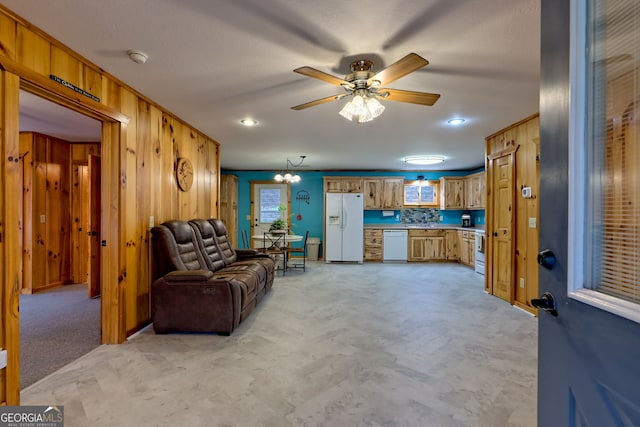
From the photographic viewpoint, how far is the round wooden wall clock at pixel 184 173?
3.86 m

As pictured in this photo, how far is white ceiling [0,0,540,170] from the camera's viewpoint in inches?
69.9

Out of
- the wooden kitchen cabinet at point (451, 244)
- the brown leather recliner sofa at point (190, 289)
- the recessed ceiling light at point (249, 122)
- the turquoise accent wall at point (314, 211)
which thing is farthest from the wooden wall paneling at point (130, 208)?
the wooden kitchen cabinet at point (451, 244)

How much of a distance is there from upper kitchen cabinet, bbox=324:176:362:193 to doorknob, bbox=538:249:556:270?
22.3 feet

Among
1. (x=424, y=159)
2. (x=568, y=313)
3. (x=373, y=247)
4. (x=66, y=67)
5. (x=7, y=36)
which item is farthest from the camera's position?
(x=373, y=247)

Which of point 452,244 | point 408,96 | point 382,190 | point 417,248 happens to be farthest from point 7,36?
point 452,244

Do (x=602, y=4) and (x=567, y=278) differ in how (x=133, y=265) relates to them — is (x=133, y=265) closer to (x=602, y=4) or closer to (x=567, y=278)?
(x=567, y=278)

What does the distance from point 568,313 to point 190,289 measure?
2.95 metres

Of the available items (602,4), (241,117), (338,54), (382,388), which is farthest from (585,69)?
(241,117)

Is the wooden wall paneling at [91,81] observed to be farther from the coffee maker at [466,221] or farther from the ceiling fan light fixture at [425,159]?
the coffee maker at [466,221]

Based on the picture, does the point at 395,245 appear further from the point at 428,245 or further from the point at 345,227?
the point at 345,227

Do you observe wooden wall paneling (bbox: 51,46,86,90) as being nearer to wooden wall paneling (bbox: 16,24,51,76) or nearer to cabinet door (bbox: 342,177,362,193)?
wooden wall paneling (bbox: 16,24,51,76)

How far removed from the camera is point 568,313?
2.97ft

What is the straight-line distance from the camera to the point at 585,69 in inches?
32.9

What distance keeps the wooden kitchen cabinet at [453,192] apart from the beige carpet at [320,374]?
13.9 ft
